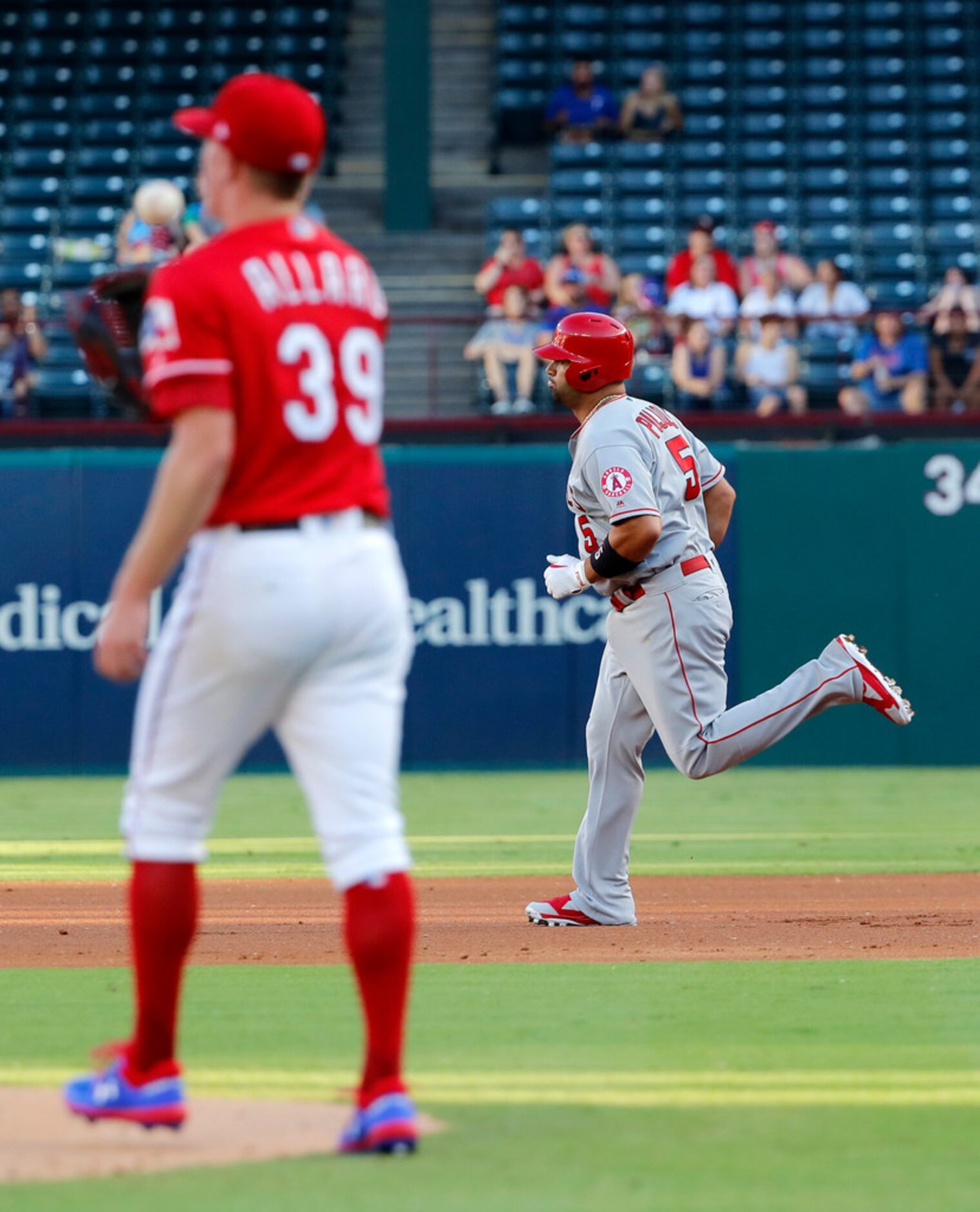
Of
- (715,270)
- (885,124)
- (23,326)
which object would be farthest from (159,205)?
(885,124)

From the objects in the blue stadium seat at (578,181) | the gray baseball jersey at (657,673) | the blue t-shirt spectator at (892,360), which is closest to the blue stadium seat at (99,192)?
the blue stadium seat at (578,181)

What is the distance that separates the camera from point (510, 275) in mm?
15641

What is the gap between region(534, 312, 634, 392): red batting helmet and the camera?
6062mm

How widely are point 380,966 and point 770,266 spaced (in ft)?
41.2

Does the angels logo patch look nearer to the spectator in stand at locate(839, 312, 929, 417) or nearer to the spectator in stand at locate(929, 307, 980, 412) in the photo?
the spectator in stand at locate(839, 312, 929, 417)

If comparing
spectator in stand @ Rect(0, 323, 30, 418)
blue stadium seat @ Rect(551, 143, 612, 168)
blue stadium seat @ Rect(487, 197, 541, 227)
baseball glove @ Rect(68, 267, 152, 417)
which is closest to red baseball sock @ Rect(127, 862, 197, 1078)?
baseball glove @ Rect(68, 267, 152, 417)

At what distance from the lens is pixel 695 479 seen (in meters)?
6.25

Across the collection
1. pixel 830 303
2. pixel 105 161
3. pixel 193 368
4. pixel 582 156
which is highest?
pixel 193 368

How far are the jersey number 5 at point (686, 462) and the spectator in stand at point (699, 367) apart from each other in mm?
8028

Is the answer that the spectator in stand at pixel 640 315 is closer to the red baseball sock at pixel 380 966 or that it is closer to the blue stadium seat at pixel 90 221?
the blue stadium seat at pixel 90 221

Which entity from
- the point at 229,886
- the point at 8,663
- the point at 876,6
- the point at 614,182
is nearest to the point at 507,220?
the point at 614,182

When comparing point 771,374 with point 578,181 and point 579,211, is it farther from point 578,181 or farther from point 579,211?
point 578,181

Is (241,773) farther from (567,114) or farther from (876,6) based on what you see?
(876,6)

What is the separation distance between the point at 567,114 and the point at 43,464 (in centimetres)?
832
